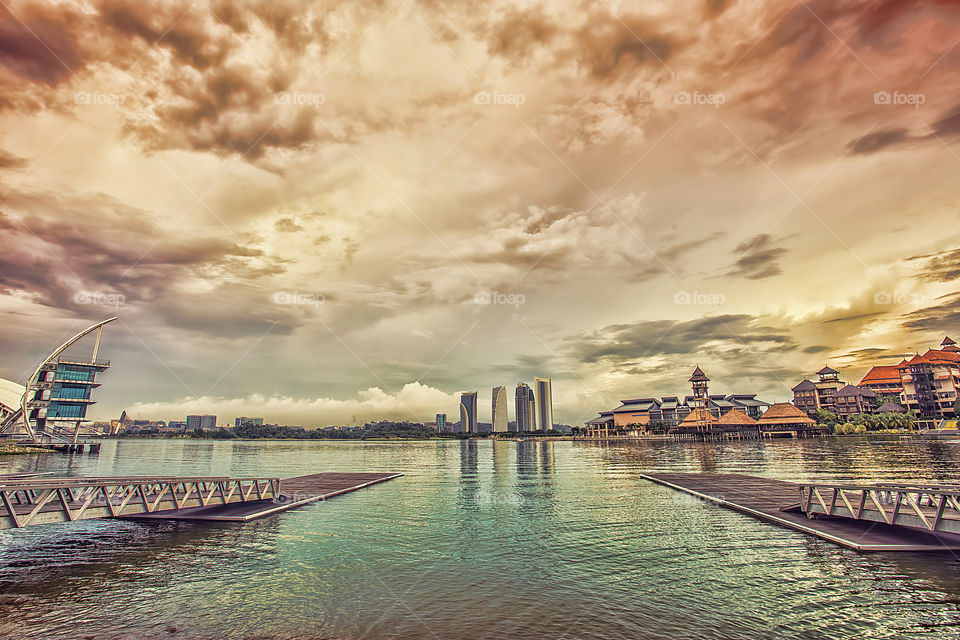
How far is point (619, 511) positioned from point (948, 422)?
184608mm

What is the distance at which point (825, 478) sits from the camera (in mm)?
48594

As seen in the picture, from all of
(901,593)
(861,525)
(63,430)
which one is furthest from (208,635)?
(63,430)

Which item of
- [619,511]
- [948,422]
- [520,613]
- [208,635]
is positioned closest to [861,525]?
[619,511]

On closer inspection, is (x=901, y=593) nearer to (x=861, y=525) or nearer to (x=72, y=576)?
(x=861, y=525)

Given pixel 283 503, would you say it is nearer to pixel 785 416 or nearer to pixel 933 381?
pixel 785 416

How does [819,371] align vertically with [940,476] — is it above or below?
above

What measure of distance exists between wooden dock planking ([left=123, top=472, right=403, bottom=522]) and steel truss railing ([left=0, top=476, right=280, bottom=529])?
2.24 feet

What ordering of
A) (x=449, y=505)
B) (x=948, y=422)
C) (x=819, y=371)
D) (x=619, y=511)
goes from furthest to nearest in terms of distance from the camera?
(x=819, y=371)
(x=948, y=422)
(x=449, y=505)
(x=619, y=511)

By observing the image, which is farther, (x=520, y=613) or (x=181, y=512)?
(x=181, y=512)

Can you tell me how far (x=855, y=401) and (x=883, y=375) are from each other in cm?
2800

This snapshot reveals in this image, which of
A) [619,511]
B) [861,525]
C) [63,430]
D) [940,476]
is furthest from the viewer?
[63,430]

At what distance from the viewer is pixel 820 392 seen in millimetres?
190625

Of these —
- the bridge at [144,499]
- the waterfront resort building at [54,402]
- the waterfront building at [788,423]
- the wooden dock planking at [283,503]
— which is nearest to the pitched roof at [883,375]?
the waterfront building at [788,423]

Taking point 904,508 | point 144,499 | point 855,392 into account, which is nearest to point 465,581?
point 144,499
